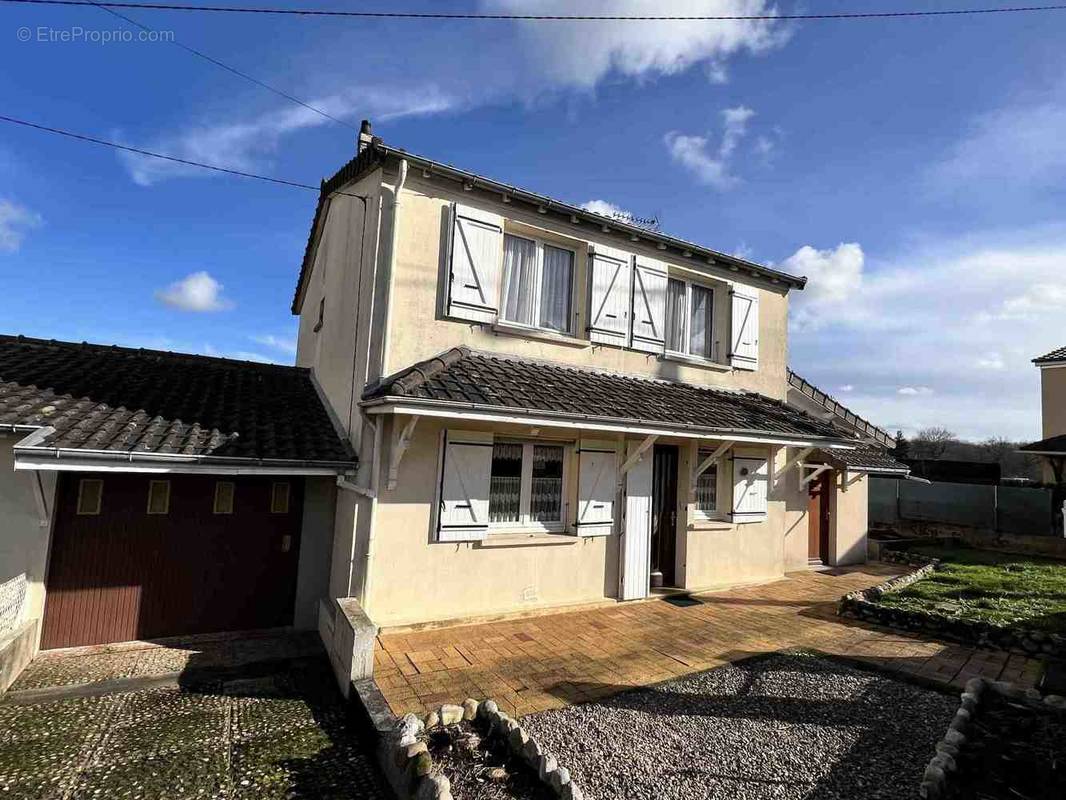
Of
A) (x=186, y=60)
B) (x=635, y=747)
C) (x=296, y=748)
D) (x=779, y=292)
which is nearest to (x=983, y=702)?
(x=635, y=747)

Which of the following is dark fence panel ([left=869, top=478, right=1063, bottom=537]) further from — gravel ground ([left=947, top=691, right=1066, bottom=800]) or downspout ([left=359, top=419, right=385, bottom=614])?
downspout ([left=359, top=419, right=385, bottom=614])

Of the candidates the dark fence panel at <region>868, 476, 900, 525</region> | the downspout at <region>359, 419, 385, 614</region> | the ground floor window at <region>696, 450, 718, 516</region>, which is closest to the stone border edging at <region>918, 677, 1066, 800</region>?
the ground floor window at <region>696, 450, 718, 516</region>

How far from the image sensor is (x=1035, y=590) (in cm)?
1030

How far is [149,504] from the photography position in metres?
7.00

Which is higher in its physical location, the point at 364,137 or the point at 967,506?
the point at 364,137

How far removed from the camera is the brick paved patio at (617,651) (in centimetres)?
561

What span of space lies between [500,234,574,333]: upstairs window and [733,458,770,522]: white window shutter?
180 inches

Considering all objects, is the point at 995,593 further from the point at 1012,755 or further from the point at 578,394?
the point at 578,394

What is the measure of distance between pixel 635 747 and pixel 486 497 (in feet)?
12.5

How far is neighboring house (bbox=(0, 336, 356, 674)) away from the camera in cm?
619

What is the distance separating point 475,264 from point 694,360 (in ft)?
16.8

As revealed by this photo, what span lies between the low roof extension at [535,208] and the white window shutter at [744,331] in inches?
24.4

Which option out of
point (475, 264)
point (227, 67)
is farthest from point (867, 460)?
point (227, 67)

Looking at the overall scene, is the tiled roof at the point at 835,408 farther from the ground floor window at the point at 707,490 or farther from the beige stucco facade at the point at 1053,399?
the beige stucco facade at the point at 1053,399
